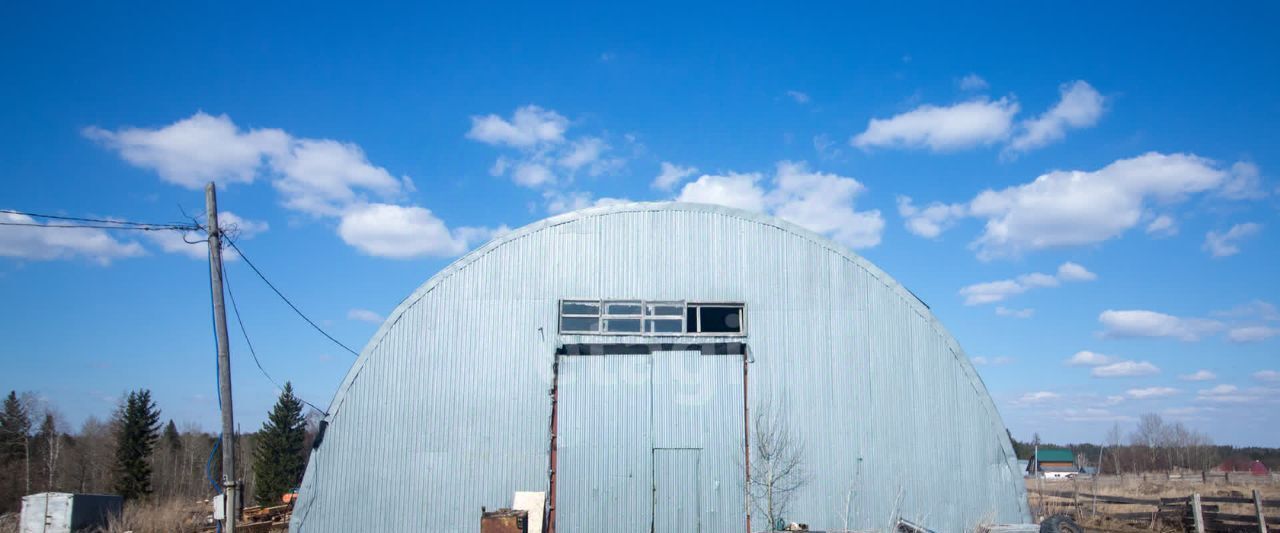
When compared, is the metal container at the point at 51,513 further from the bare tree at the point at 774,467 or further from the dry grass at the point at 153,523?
the bare tree at the point at 774,467

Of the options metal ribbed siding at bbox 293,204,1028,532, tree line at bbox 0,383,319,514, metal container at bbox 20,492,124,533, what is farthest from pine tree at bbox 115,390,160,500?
metal ribbed siding at bbox 293,204,1028,532

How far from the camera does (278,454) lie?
53.3m

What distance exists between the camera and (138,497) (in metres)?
48.5

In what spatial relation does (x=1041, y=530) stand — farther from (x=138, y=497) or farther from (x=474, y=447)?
(x=138, y=497)

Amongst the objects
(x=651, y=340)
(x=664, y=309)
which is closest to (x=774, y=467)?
(x=651, y=340)

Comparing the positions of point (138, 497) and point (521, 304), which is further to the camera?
point (138, 497)

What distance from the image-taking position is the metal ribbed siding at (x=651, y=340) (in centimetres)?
1777

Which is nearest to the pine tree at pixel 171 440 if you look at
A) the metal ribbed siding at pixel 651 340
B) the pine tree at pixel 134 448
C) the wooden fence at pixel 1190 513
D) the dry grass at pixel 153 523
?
the pine tree at pixel 134 448

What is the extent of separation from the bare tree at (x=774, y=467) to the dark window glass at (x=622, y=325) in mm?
3439

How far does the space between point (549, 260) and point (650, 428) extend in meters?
4.51

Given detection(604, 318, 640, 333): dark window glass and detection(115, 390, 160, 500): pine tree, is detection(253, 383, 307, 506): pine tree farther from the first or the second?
detection(604, 318, 640, 333): dark window glass

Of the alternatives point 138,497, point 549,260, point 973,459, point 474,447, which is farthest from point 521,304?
point 138,497

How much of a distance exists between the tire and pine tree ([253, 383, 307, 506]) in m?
47.3

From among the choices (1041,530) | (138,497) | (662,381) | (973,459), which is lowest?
(138,497)
